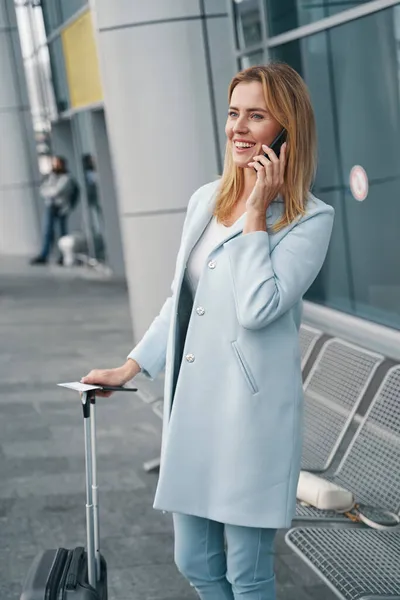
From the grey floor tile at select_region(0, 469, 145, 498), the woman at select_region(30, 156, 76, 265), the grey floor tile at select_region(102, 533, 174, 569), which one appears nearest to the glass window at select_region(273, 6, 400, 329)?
the grey floor tile at select_region(0, 469, 145, 498)

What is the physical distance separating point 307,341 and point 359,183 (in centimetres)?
160

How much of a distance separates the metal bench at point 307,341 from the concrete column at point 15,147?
17114 millimetres

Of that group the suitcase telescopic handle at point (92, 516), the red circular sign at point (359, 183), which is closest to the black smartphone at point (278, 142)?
the suitcase telescopic handle at point (92, 516)

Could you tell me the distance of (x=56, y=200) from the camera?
1911cm

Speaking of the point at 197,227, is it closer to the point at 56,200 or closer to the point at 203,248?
the point at 203,248

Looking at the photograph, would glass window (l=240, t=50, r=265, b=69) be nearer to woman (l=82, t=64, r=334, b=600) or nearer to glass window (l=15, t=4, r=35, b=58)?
woman (l=82, t=64, r=334, b=600)

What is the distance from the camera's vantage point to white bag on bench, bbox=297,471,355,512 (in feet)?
13.7

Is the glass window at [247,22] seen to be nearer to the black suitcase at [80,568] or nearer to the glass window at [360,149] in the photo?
the glass window at [360,149]

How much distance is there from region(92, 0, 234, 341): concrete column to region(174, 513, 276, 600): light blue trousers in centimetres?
452

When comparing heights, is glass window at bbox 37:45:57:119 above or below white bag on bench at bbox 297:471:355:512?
above

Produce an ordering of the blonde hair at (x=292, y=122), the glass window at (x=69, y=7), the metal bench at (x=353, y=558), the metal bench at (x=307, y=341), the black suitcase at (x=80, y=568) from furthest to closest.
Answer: the glass window at (x=69, y=7) → the metal bench at (x=307, y=341) → the metal bench at (x=353, y=558) → the black suitcase at (x=80, y=568) → the blonde hair at (x=292, y=122)

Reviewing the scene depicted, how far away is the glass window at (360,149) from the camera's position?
6.19 metres

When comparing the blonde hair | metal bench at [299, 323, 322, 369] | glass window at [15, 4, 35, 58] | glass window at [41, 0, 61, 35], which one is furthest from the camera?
glass window at [15, 4, 35, 58]

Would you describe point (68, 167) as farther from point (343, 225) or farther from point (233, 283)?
point (233, 283)
